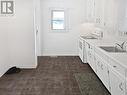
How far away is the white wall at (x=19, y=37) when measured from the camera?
227 inches

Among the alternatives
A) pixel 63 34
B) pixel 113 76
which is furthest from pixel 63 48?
pixel 113 76

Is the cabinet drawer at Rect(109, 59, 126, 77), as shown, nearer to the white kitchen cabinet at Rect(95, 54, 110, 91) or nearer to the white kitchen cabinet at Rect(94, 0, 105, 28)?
the white kitchen cabinet at Rect(95, 54, 110, 91)

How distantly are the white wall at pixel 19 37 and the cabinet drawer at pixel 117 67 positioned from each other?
3227mm

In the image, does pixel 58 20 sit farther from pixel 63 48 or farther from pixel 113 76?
pixel 113 76

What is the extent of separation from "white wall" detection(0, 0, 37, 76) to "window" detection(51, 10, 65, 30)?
2.26 metres

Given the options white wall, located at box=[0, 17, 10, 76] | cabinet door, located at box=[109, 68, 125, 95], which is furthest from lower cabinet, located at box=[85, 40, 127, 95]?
white wall, located at box=[0, 17, 10, 76]

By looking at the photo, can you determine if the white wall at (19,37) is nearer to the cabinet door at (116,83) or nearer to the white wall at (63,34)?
the white wall at (63,34)

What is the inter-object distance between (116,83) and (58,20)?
17.8 feet

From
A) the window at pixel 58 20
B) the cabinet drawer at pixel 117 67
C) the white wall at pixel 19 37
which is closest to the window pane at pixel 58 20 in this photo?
the window at pixel 58 20

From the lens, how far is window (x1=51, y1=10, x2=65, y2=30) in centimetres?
801

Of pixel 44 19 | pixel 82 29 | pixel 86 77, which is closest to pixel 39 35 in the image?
pixel 44 19

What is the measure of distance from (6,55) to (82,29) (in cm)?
351

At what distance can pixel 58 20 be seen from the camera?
808 centimetres

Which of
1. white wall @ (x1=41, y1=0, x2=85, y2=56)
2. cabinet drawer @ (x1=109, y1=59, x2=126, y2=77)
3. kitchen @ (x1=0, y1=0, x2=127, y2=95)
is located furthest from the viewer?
white wall @ (x1=41, y1=0, x2=85, y2=56)
